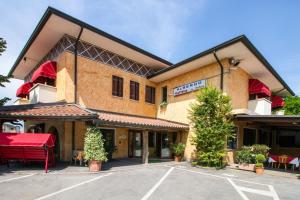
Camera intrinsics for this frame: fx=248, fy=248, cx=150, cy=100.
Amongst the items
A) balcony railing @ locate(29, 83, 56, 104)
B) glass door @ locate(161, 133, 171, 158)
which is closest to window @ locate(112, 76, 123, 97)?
balcony railing @ locate(29, 83, 56, 104)

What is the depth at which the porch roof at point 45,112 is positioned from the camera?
480 inches

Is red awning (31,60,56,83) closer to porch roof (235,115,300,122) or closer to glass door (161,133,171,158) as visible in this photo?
glass door (161,133,171,158)

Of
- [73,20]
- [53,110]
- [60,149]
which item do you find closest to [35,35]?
[73,20]

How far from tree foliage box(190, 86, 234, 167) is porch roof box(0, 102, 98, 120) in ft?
22.5

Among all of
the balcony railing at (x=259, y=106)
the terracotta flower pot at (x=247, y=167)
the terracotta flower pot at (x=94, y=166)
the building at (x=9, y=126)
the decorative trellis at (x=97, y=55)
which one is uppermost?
the decorative trellis at (x=97, y=55)

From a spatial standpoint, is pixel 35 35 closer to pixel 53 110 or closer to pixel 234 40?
pixel 53 110

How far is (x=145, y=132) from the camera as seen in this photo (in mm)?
15750

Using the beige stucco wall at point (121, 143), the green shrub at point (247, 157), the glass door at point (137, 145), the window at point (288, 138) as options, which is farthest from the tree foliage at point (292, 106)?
the beige stucco wall at point (121, 143)

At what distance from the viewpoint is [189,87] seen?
60.6 ft

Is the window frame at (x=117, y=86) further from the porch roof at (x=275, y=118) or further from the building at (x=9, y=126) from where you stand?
the porch roof at (x=275, y=118)

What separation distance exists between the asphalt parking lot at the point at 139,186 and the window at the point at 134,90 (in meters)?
7.84

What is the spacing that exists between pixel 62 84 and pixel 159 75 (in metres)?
7.60

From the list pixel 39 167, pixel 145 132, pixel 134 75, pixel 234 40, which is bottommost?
pixel 39 167

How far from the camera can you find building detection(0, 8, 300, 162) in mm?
14383
